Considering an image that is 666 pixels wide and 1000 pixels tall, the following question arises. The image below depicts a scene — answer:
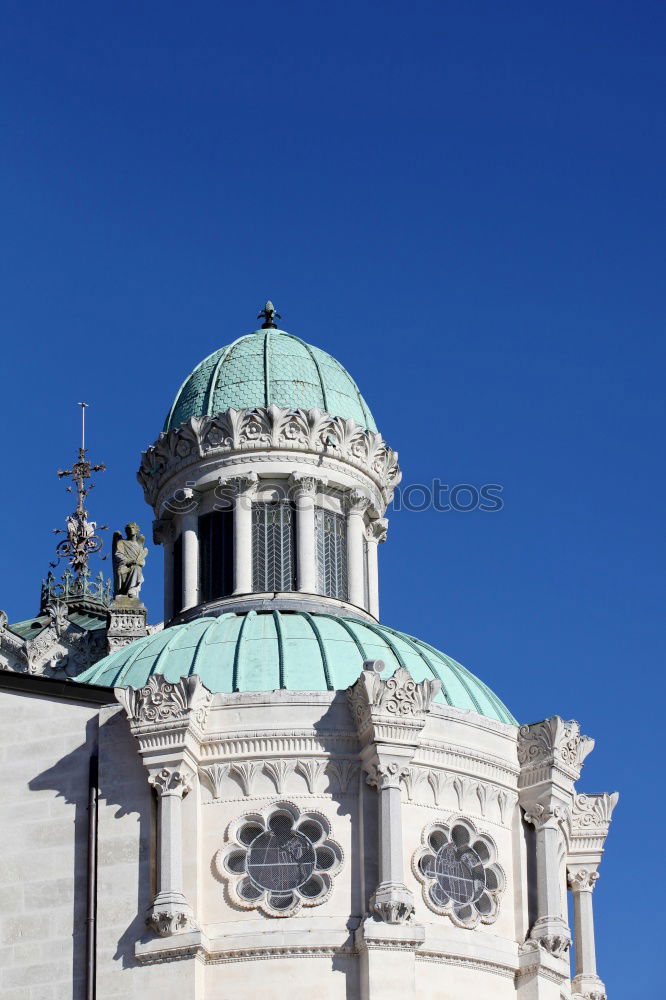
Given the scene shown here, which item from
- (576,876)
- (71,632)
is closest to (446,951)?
(576,876)

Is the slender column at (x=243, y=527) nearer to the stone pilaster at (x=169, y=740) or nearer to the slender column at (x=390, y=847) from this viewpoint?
the stone pilaster at (x=169, y=740)

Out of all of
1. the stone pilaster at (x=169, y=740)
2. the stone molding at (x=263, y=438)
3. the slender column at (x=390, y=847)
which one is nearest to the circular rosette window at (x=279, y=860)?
the slender column at (x=390, y=847)

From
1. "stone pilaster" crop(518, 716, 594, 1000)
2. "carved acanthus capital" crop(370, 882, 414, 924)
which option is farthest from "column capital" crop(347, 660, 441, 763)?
"stone pilaster" crop(518, 716, 594, 1000)

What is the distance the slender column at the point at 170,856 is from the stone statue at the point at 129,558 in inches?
528

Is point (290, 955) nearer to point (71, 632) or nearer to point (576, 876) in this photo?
point (576, 876)

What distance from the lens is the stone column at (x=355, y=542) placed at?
66.8 meters

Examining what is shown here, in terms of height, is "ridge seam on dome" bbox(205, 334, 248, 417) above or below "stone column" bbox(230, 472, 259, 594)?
above

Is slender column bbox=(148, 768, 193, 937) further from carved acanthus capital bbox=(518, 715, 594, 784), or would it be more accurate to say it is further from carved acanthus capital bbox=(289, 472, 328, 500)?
carved acanthus capital bbox=(289, 472, 328, 500)

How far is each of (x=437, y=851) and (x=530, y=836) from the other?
3146 mm

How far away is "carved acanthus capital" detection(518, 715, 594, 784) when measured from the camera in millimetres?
61156

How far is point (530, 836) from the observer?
201 feet

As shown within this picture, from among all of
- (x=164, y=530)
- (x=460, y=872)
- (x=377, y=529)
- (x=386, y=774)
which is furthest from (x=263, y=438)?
(x=460, y=872)

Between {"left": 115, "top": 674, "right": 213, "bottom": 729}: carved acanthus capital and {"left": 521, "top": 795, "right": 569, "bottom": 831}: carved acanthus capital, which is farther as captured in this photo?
{"left": 521, "top": 795, "right": 569, "bottom": 831}: carved acanthus capital

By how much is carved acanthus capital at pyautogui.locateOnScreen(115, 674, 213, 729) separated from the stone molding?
1008 centimetres
